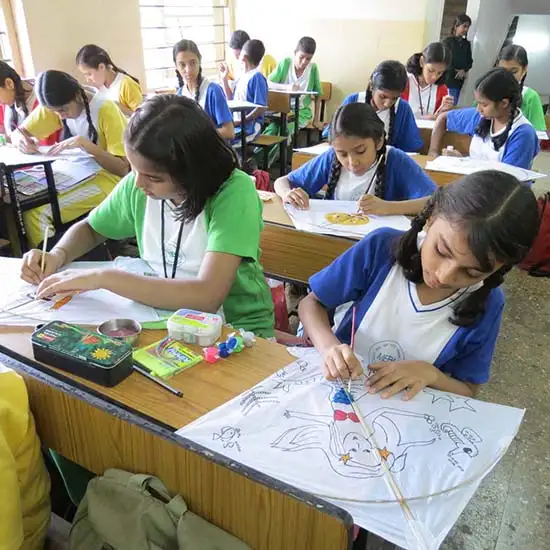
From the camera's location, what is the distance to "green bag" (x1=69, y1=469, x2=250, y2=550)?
2.48ft

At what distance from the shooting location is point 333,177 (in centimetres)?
218

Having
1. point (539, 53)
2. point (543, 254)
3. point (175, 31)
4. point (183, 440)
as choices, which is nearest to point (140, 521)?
point (183, 440)

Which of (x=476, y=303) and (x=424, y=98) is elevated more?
(x=476, y=303)

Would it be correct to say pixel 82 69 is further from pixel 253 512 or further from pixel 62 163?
pixel 253 512

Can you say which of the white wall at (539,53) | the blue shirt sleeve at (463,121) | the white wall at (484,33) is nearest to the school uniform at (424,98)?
the blue shirt sleeve at (463,121)

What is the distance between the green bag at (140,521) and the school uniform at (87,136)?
2.22 meters

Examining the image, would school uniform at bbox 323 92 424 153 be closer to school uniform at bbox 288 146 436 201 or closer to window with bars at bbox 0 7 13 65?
school uniform at bbox 288 146 436 201

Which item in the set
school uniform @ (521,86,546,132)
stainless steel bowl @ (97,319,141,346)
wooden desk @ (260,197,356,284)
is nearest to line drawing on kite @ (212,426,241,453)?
stainless steel bowl @ (97,319,141,346)

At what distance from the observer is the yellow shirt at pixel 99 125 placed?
9.28ft

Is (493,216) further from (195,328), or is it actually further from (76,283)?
(76,283)

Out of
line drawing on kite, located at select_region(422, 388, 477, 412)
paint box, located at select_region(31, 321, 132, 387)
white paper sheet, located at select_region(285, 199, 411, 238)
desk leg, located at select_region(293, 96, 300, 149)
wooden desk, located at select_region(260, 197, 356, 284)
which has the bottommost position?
desk leg, located at select_region(293, 96, 300, 149)

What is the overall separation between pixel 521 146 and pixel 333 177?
1.15m

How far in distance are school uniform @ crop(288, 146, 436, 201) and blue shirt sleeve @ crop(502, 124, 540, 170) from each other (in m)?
0.88

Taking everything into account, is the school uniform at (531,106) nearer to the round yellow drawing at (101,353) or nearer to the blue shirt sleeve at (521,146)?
the blue shirt sleeve at (521,146)
